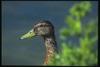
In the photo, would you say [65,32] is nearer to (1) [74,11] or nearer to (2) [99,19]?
(1) [74,11]

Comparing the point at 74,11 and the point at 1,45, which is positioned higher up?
the point at 74,11

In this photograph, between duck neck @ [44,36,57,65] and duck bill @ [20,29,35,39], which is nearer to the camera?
duck neck @ [44,36,57,65]

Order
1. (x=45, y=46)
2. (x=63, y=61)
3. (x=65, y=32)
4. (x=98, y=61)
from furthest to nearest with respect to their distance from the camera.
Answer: (x=45, y=46) < (x=98, y=61) < (x=65, y=32) < (x=63, y=61)

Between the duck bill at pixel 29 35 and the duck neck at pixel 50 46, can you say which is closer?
the duck neck at pixel 50 46

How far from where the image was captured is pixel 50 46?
1.75 meters

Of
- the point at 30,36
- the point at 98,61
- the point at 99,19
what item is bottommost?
the point at 98,61

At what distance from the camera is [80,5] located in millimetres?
1506

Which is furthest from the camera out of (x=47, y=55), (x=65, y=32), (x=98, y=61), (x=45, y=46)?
(x=45, y=46)

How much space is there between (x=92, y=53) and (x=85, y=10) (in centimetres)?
25

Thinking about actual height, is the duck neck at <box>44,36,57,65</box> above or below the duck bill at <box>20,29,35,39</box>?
below

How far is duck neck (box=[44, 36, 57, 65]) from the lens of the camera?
166 centimetres

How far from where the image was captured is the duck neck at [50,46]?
1663 millimetres

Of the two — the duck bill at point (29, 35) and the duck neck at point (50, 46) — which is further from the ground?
the duck bill at point (29, 35)

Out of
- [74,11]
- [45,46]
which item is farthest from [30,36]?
[74,11]
